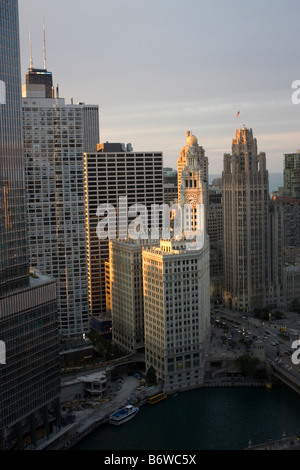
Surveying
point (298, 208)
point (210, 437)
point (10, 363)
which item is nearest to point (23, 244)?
point (10, 363)

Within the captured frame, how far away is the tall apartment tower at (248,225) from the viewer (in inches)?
4833

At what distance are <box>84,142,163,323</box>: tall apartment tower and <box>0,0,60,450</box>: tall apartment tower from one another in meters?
47.3

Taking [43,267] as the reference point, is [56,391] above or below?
below

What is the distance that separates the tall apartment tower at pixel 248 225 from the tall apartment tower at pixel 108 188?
17388 mm

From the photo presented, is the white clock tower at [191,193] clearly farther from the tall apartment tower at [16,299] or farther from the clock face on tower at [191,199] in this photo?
the tall apartment tower at [16,299]

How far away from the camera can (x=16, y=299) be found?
60.3 meters

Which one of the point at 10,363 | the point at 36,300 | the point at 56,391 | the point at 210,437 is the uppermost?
the point at 36,300

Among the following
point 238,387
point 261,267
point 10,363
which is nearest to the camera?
point 10,363

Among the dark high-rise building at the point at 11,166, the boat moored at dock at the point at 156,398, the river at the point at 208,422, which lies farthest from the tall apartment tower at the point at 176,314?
the dark high-rise building at the point at 11,166

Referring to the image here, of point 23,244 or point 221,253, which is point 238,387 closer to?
point 23,244

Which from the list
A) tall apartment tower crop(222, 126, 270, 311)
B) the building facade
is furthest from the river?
tall apartment tower crop(222, 126, 270, 311)

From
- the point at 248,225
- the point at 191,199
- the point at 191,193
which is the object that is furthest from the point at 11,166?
the point at 248,225

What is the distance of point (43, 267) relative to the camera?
95.6m
